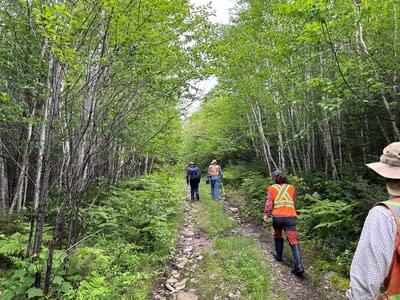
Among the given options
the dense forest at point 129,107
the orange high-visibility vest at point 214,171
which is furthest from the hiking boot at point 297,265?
the orange high-visibility vest at point 214,171

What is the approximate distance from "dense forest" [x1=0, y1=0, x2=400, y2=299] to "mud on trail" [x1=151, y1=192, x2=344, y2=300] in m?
→ 0.36

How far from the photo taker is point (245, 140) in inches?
785

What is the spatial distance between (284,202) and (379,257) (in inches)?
172

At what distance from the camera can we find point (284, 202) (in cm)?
601

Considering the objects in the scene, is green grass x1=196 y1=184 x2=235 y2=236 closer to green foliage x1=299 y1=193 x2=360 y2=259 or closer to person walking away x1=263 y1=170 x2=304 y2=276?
person walking away x1=263 y1=170 x2=304 y2=276

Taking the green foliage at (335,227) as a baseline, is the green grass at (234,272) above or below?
below

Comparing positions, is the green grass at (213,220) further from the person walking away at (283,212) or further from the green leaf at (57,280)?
the green leaf at (57,280)

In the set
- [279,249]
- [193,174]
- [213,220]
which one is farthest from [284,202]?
[193,174]

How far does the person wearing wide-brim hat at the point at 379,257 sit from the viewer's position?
1.70 m

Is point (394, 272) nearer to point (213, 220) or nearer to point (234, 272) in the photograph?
point (234, 272)

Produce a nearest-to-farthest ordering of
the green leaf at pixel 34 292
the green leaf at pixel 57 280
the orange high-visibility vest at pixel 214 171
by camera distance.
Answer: the green leaf at pixel 34 292, the green leaf at pixel 57 280, the orange high-visibility vest at pixel 214 171

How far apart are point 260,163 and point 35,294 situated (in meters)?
14.8

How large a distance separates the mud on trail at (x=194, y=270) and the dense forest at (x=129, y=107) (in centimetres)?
36

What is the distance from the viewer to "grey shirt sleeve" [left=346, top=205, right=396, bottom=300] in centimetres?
171
